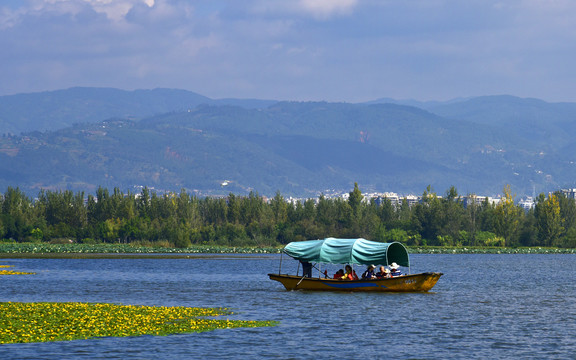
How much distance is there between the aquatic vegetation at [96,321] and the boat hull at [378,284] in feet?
44.6

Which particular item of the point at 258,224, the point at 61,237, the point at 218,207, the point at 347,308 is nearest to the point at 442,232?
the point at 258,224

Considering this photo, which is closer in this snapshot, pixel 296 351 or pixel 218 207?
pixel 296 351

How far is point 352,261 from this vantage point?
201 feet

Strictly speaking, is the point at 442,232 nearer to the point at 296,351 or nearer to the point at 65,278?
the point at 65,278

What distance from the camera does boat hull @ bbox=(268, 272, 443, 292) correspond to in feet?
200

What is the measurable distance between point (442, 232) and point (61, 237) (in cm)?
7238

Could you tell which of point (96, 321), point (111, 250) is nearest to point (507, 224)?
point (111, 250)

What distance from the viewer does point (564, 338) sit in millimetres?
40094

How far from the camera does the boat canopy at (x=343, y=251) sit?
61.6 metres

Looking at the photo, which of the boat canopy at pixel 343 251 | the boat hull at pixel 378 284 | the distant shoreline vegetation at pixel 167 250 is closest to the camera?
the boat hull at pixel 378 284

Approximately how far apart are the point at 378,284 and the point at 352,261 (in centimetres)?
234

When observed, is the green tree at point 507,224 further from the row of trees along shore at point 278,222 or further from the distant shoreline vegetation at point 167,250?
the distant shoreline vegetation at point 167,250

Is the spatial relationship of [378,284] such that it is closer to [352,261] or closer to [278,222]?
[352,261]

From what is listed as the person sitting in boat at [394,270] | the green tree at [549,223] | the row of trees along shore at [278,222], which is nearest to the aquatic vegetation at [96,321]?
the person sitting in boat at [394,270]
